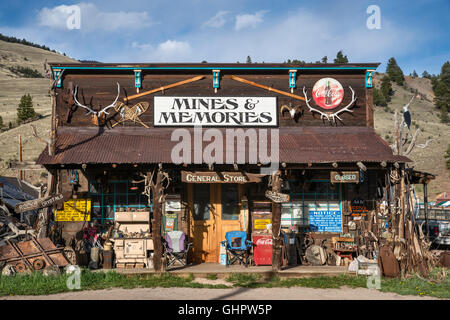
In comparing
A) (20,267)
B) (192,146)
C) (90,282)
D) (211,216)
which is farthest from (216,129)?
(20,267)

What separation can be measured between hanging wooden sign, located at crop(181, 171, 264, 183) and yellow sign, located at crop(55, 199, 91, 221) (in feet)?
11.1

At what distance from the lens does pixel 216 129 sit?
1174 cm

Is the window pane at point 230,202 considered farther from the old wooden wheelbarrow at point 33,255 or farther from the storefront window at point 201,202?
the old wooden wheelbarrow at point 33,255

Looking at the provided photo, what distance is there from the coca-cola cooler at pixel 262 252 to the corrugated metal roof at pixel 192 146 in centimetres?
247

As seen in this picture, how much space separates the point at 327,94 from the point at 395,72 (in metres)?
Answer: 80.1

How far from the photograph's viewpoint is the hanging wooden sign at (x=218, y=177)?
10.1 metres

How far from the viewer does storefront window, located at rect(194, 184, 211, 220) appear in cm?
1182

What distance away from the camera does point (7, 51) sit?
117m

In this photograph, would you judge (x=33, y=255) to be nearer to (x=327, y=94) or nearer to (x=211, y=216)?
(x=211, y=216)

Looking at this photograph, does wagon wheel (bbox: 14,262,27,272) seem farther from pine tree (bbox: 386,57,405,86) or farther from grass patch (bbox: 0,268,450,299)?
pine tree (bbox: 386,57,405,86)

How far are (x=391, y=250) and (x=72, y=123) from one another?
31.2 feet

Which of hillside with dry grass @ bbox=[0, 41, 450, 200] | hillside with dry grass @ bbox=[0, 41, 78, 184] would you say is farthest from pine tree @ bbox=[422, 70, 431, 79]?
hillside with dry grass @ bbox=[0, 41, 78, 184]

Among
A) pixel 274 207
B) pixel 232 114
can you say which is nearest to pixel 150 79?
pixel 232 114

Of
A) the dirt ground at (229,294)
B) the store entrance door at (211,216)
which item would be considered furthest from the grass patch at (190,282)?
the store entrance door at (211,216)
